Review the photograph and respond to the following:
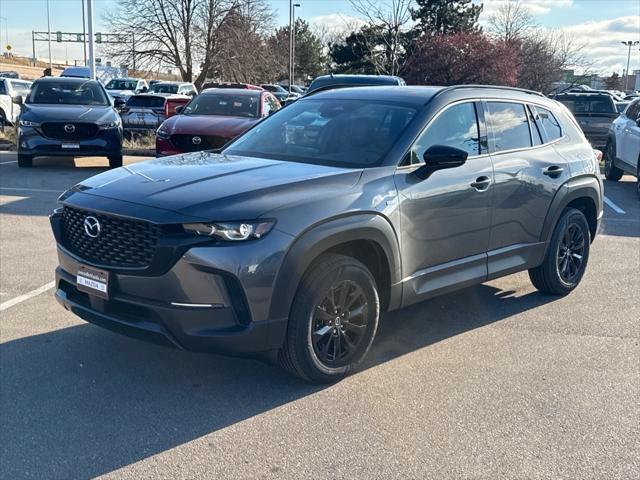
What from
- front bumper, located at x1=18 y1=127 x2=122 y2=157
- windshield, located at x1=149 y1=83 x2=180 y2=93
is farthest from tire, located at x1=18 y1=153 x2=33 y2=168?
windshield, located at x1=149 y1=83 x2=180 y2=93

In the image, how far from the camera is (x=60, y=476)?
3.17m

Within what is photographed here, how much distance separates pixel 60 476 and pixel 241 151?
8.80 ft

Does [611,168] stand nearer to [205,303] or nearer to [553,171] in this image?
[553,171]

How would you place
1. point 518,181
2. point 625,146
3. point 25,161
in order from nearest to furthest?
point 518,181, point 625,146, point 25,161

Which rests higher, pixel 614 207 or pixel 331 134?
pixel 331 134

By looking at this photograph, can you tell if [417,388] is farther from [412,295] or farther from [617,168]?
[617,168]

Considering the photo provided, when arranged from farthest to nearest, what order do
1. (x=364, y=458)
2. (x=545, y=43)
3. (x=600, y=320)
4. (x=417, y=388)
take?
(x=545, y=43), (x=600, y=320), (x=417, y=388), (x=364, y=458)

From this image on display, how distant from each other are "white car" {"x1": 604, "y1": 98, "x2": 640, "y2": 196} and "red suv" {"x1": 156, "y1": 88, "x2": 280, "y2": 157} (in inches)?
267

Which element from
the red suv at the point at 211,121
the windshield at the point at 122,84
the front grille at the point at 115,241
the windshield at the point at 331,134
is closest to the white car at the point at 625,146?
the red suv at the point at 211,121

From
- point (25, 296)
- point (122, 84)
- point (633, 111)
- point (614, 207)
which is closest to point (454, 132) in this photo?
point (25, 296)

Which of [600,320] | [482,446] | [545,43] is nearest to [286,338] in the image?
[482,446]

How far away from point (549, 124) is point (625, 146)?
26.6 feet

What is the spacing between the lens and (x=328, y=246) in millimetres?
3906

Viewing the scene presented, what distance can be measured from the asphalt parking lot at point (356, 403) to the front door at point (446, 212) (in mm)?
543
